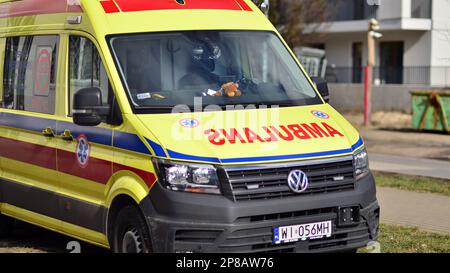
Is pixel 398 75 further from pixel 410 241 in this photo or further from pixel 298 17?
pixel 410 241

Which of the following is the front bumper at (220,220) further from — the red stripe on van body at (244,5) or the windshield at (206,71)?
the red stripe on van body at (244,5)

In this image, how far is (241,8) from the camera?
27.6ft

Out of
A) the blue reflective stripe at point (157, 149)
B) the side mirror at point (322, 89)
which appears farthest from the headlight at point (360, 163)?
the blue reflective stripe at point (157, 149)

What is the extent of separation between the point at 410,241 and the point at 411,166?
22.9 ft

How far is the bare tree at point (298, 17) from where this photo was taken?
1113 inches

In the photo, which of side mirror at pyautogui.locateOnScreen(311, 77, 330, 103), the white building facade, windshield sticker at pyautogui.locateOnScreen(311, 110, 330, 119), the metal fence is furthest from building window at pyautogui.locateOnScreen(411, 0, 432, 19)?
windshield sticker at pyautogui.locateOnScreen(311, 110, 330, 119)

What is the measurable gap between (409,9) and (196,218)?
30.5m

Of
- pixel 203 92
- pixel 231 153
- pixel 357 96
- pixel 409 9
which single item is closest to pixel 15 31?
pixel 203 92

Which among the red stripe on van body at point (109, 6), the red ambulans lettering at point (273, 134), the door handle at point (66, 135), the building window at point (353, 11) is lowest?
the door handle at point (66, 135)

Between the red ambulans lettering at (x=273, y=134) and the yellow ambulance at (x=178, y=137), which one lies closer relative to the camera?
the yellow ambulance at (x=178, y=137)

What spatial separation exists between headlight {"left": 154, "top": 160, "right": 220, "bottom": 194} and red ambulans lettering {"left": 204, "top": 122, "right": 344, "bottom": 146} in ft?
0.83

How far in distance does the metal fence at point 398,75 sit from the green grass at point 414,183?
18.9 meters

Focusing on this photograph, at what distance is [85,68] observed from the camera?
25.8 ft

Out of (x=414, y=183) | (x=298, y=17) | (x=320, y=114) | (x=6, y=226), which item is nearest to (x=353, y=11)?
(x=298, y=17)
